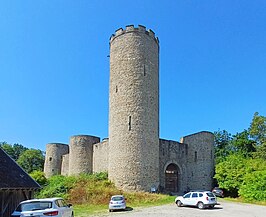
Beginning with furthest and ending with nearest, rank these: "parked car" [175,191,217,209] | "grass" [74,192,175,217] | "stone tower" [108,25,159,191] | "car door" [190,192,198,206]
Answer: "stone tower" [108,25,159,191] → "grass" [74,192,175,217] → "car door" [190,192,198,206] → "parked car" [175,191,217,209]

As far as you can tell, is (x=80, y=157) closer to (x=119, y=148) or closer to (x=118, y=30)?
(x=119, y=148)

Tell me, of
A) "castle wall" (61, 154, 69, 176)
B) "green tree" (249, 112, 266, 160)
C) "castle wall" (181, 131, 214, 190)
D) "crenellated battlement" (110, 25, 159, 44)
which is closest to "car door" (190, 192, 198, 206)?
"castle wall" (181, 131, 214, 190)

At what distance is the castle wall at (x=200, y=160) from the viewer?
31812 mm

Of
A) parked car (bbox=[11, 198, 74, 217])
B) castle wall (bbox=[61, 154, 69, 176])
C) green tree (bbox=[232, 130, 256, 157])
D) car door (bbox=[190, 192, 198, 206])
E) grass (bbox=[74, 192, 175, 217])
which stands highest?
green tree (bbox=[232, 130, 256, 157])

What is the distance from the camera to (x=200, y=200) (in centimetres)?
1942

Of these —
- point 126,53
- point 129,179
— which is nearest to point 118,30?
point 126,53

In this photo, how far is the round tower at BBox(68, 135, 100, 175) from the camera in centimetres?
3538

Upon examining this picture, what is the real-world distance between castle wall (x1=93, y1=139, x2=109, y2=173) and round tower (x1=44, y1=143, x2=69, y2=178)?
1378 cm

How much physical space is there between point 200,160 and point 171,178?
151 inches

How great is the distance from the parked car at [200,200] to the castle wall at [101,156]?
11969mm

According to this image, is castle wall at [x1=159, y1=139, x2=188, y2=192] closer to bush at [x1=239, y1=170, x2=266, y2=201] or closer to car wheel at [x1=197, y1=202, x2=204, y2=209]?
bush at [x1=239, y1=170, x2=266, y2=201]

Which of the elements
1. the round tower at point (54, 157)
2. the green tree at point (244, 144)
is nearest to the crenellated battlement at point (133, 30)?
the green tree at point (244, 144)

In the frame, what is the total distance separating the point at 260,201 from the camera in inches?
915

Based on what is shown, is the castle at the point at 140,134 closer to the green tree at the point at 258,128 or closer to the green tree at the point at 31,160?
the green tree at the point at 258,128
